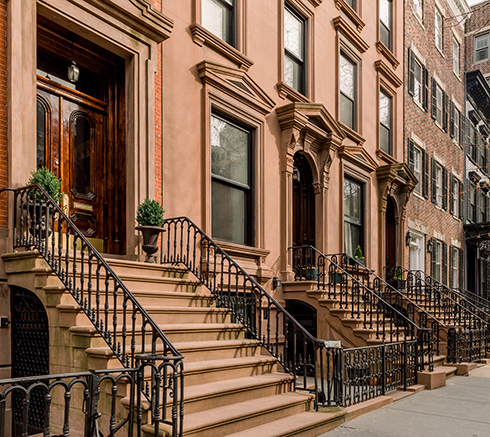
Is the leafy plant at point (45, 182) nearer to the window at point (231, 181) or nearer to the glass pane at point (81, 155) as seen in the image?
the glass pane at point (81, 155)

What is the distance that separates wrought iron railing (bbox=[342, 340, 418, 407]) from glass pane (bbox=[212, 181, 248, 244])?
3.16 meters

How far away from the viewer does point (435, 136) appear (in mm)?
21047

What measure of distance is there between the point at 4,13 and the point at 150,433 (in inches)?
207

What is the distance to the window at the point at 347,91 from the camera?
1461 centimetres

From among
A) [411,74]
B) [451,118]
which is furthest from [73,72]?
[451,118]

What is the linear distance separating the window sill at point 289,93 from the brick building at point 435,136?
7.21 m

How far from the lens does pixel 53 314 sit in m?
5.73

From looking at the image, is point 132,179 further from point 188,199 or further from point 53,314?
point 53,314

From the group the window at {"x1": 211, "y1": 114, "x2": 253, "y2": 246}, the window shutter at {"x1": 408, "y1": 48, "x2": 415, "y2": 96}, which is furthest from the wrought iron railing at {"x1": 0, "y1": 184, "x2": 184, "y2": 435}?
the window shutter at {"x1": 408, "y1": 48, "x2": 415, "y2": 96}

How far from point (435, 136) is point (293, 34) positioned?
10.7 m

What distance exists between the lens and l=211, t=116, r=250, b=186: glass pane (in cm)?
995

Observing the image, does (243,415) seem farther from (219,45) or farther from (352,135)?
(352,135)

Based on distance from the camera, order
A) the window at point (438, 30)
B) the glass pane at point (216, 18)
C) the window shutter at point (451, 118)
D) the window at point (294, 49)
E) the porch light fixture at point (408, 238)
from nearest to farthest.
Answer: the glass pane at point (216, 18)
the window at point (294, 49)
the porch light fixture at point (408, 238)
the window at point (438, 30)
the window shutter at point (451, 118)

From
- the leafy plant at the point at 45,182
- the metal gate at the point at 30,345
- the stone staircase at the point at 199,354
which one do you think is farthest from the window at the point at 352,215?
the metal gate at the point at 30,345
